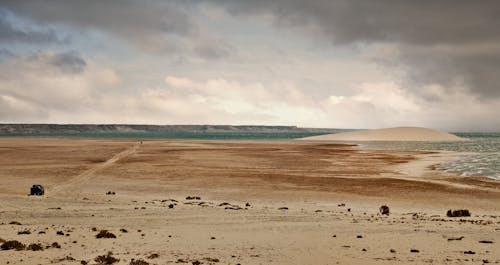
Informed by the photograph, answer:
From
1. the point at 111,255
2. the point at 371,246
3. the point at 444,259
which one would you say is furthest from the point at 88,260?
the point at 444,259

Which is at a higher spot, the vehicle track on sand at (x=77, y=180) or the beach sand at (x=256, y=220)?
the beach sand at (x=256, y=220)

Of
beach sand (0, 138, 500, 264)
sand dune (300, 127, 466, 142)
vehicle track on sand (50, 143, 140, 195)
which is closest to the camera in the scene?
beach sand (0, 138, 500, 264)

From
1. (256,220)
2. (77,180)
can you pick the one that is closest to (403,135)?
(77,180)

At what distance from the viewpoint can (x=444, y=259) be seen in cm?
1586

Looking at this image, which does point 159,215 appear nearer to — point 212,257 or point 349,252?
point 212,257

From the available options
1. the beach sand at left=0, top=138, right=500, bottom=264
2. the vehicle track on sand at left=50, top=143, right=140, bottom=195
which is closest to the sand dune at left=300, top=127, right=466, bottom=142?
the beach sand at left=0, top=138, right=500, bottom=264

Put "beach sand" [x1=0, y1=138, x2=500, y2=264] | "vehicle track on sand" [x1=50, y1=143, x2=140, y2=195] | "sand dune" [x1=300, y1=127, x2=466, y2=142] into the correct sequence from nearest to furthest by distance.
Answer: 1. "beach sand" [x1=0, y1=138, x2=500, y2=264]
2. "vehicle track on sand" [x1=50, y1=143, x2=140, y2=195]
3. "sand dune" [x1=300, y1=127, x2=466, y2=142]

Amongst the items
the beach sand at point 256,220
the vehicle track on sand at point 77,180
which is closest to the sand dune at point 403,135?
the beach sand at point 256,220

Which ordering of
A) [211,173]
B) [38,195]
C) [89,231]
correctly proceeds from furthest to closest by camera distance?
[211,173] < [38,195] < [89,231]

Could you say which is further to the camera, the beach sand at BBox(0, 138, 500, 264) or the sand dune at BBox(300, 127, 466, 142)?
the sand dune at BBox(300, 127, 466, 142)

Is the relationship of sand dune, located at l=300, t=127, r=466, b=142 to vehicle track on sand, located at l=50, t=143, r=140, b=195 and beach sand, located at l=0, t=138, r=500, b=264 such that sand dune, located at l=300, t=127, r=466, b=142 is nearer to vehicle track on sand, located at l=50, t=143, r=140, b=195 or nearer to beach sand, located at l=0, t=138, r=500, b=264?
beach sand, located at l=0, t=138, r=500, b=264

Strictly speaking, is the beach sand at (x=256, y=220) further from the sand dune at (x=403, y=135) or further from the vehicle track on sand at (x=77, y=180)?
the sand dune at (x=403, y=135)

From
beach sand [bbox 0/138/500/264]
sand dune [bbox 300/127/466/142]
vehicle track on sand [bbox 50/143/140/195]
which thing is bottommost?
vehicle track on sand [bbox 50/143/140/195]

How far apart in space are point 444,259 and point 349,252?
3010 mm
